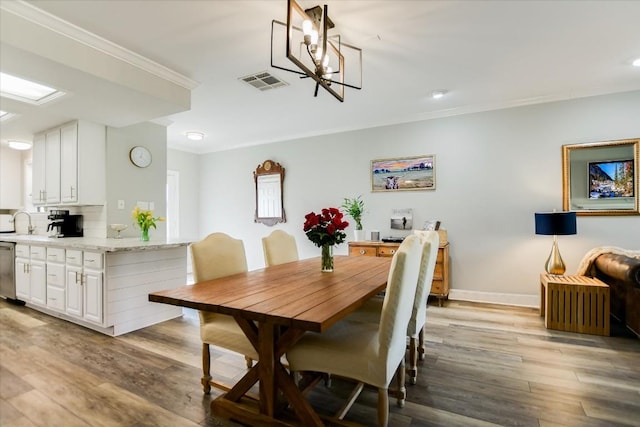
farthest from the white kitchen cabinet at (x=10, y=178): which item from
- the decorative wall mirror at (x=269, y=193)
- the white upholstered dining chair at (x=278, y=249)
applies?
the white upholstered dining chair at (x=278, y=249)

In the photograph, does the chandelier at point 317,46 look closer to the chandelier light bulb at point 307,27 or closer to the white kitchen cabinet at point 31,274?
the chandelier light bulb at point 307,27

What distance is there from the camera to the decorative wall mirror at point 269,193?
551 centimetres

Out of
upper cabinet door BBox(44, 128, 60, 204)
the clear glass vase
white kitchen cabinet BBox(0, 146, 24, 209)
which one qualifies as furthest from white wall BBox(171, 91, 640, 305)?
white kitchen cabinet BBox(0, 146, 24, 209)

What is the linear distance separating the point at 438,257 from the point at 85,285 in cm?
378

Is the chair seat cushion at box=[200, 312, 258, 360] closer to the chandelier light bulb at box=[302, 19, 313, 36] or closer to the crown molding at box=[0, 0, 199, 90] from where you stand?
the chandelier light bulb at box=[302, 19, 313, 36]

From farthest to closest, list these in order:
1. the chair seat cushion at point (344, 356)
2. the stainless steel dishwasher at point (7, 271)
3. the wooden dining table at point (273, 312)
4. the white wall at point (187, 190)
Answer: the white wall at point (187, 190) → the stainless steel dishwasher at point (7, 271) → the chair seat cushion at point (344, 356) → the wooden dining table at point (273, 312)

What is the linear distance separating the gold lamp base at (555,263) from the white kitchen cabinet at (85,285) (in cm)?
451

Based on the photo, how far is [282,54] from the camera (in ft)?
9.03

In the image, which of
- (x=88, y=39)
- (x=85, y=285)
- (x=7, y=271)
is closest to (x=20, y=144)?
(x=7, y=271)

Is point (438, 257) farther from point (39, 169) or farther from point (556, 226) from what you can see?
point (39, 169)

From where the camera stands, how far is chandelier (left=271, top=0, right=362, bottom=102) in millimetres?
1720

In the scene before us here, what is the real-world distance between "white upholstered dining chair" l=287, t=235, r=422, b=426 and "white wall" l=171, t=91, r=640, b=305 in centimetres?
283

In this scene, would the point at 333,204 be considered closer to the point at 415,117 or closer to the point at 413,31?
the point at 415,117

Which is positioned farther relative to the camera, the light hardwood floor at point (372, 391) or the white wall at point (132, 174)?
the white wall at point (132, 174)
